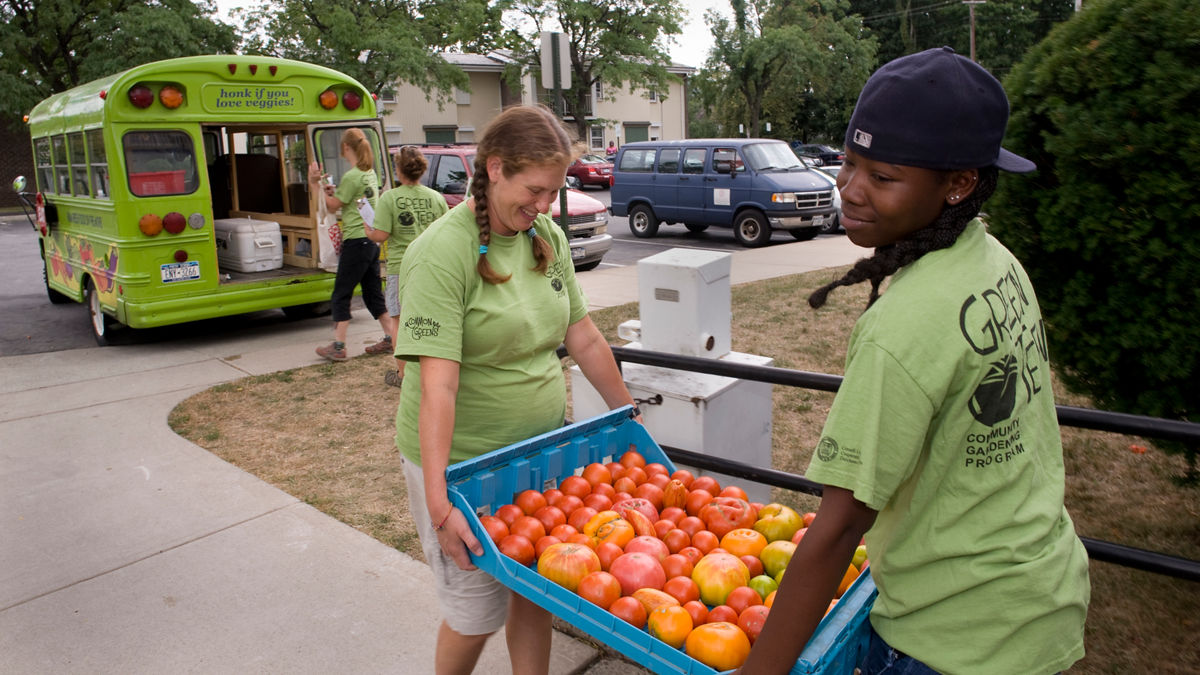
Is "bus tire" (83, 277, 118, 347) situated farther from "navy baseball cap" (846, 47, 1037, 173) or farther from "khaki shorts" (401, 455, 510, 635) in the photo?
"navy baseball cap" (846, 47, 1037, 173)

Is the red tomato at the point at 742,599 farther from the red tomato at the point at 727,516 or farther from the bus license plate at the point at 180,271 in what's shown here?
the bus license plate at the point at 180,271

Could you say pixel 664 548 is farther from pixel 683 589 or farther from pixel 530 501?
pixel 530 501

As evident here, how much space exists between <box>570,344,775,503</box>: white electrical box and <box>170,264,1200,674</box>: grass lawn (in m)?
0.71

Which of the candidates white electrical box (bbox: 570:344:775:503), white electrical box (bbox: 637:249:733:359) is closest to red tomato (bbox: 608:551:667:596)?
white electrical box (bbox: 570:344:775:503)

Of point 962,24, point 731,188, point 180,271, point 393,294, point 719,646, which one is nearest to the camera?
point 719,646

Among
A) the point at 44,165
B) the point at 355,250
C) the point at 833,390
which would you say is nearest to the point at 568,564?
the point at 833,390

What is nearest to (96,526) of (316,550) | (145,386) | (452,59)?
(316,550)

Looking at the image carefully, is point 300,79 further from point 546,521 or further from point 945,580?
point 945,580

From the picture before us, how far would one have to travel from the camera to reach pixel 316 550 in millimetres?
4270

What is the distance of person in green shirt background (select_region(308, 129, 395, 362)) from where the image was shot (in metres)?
7.43

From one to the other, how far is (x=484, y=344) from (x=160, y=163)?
700 cm

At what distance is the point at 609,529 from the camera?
2.28m

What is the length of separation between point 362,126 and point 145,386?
11.8 ft

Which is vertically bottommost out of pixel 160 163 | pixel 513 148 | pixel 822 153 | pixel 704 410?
pixel 704 410
